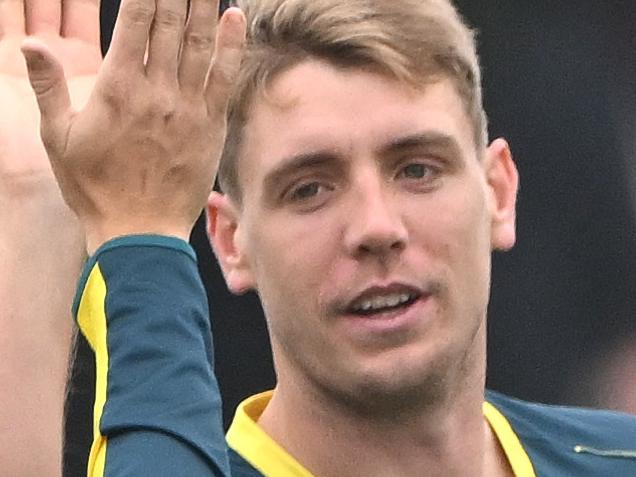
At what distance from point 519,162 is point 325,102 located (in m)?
1.19

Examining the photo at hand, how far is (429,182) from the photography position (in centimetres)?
127

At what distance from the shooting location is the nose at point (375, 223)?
3.89 feet

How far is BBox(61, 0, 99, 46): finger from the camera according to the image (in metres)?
1.06

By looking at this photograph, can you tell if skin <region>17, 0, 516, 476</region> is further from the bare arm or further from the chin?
the bare arm

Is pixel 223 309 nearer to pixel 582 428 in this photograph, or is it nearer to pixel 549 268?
pixel 549 268

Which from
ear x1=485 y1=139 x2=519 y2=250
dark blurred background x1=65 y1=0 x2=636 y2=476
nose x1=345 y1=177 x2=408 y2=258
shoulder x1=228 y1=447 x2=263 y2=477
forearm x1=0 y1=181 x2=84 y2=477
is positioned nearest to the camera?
forearm x1=0 y1=181 x2=84 y2=477

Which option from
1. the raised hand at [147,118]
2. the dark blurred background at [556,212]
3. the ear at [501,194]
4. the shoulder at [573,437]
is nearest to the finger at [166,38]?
the raised hand at [147,118]

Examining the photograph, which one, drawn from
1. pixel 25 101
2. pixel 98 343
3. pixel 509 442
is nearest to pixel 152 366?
pixel 98 343

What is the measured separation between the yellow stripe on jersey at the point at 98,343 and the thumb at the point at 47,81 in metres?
0.11

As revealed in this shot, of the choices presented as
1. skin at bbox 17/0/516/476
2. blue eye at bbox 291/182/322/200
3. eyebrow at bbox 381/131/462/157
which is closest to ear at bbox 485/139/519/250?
skin at bbox 17/0/516/476

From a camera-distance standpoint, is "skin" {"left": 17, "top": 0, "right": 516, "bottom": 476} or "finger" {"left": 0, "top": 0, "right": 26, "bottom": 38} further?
"skin" {"left": 17, "top": 0, "right": 516, "bottom": 476}

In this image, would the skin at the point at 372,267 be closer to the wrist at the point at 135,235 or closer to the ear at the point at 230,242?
the ear at the point at 230,242

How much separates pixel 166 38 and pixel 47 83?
0.09m

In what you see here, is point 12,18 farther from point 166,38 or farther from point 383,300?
point 383,300
